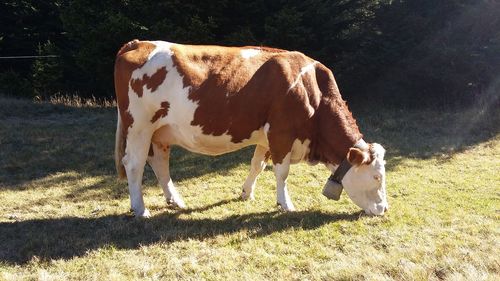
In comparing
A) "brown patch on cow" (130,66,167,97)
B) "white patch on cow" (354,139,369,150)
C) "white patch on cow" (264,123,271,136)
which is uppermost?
"brown patch on cow" (130,66,167,97)

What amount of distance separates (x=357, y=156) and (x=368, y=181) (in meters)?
0.37

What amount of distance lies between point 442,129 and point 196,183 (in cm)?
686

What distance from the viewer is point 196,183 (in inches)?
315

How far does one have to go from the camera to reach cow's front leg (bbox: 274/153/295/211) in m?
6.33

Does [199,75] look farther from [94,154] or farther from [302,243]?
[94,154]

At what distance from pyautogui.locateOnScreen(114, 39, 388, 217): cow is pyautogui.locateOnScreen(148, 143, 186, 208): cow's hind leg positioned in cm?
39

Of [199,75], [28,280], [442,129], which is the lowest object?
[442,129]

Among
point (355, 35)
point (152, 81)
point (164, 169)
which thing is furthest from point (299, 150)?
point (355, 35)

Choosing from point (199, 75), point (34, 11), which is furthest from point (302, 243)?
point (34, 11)

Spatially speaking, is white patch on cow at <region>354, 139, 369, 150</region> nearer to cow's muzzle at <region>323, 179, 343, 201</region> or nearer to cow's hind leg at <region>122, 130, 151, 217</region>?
cow's muzzle at <region>323, 179, 343, 201</region>

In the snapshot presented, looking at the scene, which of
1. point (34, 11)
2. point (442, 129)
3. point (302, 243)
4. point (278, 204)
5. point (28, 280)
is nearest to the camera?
point (28, 280)

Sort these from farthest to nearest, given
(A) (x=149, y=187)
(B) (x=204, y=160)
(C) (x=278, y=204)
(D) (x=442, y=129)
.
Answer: (D) (x=442, y=129) < (B) (x=204, y=160) < (A) (x=149, y=187) < (C) (x=278, y=204)

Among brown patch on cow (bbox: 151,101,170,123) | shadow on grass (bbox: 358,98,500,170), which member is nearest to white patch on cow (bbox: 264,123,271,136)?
brown patch on cow (bbox: 151,101,170,123)

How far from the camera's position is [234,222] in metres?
5.98
